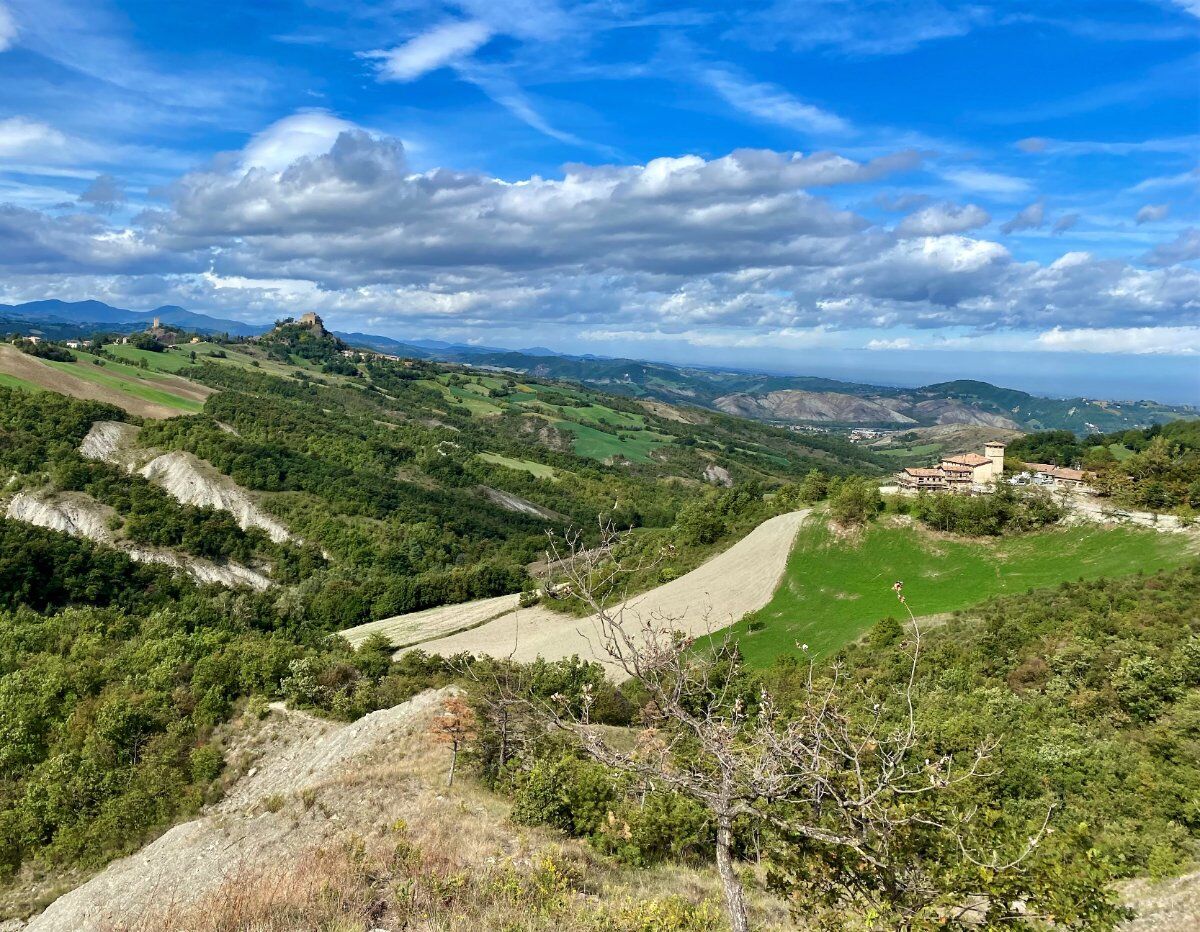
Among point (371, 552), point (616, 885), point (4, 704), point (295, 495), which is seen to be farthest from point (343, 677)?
point (295, 495)

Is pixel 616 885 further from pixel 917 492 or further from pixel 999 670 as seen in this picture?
pixel 917 492

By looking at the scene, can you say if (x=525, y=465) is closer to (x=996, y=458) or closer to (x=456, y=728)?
(x=996, y=458)

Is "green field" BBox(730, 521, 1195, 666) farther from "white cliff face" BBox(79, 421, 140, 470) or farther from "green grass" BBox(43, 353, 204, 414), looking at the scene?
"green grass" BBox(43, 353, 204, 414)

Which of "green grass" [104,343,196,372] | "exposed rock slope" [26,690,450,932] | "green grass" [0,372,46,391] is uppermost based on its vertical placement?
"green grass" [104,343,196,372]

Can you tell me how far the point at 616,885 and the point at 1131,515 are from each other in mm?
61190

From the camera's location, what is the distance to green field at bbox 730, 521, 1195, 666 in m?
51.7

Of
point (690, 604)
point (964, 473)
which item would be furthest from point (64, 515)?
point (964, 473)

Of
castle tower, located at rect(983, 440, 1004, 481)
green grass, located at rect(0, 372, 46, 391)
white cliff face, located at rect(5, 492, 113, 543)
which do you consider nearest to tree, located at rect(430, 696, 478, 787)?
white cliff face, located at rect(5, 492, 113, 543)

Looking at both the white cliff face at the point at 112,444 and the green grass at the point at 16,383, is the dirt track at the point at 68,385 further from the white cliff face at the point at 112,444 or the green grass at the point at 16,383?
the white cliff face at the point at 112,444

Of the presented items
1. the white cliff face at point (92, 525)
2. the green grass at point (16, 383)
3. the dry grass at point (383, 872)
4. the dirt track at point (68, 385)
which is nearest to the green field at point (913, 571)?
the dry grass at point (383, 872)

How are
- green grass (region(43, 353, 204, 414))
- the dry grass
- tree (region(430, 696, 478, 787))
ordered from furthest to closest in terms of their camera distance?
green grass (region(43, 353, 204, 414)) → tree (region(430, 696, 478, 787)) → the dry grass

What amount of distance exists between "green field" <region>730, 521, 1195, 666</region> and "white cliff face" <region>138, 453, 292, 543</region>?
2733 inches

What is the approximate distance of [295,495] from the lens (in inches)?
3935

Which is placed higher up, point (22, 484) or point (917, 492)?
point (917, 492)
